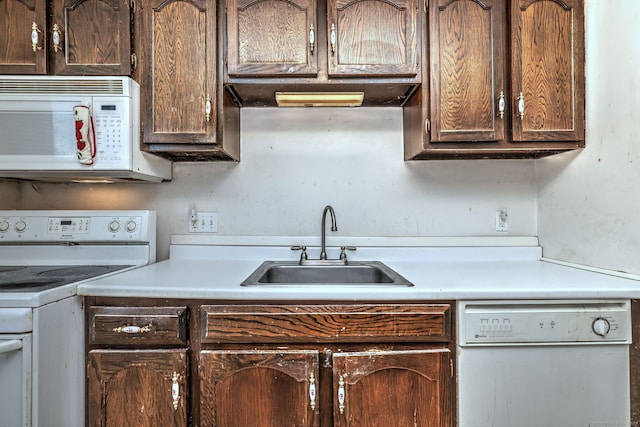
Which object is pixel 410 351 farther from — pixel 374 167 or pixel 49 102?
pixel 49 102

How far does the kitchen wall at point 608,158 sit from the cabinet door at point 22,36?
223cm

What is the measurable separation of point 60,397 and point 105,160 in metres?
0.85

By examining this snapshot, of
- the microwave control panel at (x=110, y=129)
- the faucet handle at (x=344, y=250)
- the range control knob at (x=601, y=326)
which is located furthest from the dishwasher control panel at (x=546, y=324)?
the microwave control panel at (x=110, y=129)

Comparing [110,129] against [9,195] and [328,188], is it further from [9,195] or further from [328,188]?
[328,188]

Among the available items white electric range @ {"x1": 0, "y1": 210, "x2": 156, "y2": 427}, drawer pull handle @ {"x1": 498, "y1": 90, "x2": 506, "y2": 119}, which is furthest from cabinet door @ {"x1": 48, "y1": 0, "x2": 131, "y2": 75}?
drawer pull handle @ {"x1": 498, "y1": 90, "x2": 506, "y2": 119}

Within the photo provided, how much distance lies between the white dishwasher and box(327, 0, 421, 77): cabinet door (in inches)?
40.9

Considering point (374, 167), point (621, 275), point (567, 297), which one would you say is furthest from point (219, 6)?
point (621, 275)

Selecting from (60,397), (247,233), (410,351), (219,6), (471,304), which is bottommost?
(60,397)

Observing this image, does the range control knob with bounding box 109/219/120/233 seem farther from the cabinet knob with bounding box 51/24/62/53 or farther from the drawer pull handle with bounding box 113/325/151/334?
the cabinet knob with bounding box 51/24/62/53

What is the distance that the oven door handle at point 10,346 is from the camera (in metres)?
0.93

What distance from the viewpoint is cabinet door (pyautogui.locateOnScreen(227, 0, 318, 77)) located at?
1437 mm

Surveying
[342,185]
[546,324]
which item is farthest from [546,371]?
[342,185]

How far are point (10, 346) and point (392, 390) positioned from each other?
1111 mm

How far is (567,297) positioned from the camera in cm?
111
